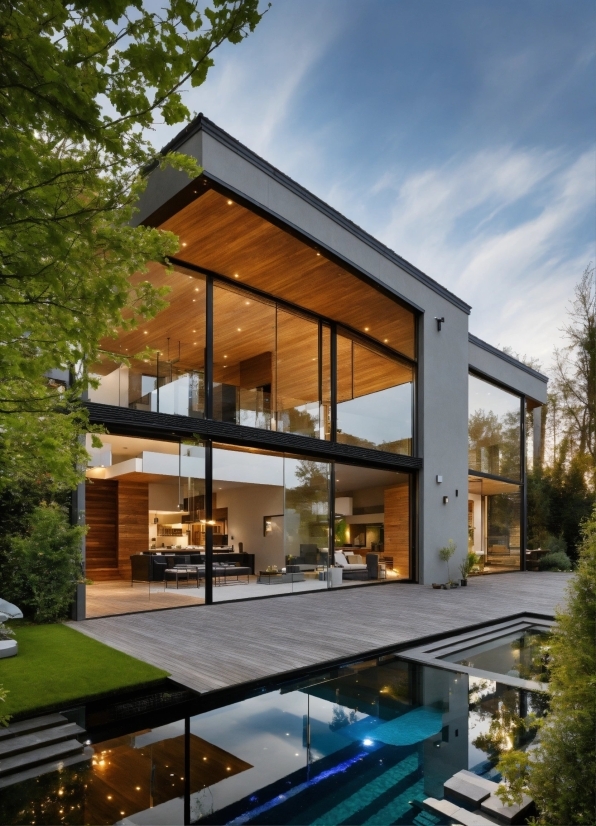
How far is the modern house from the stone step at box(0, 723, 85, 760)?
4.86m

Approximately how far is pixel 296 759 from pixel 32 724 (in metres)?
2.11

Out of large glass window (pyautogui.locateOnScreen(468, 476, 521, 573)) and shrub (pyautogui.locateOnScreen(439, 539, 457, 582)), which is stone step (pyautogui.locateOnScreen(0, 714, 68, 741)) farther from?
large glass window (pyautogui.locateOnScreen(468, 476, 521, 573))

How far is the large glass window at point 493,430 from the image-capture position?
59.0 ft

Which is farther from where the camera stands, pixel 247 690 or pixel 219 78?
pixel 247 690

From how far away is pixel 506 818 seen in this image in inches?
132

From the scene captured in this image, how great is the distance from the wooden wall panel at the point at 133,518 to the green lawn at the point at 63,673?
9.60 metres

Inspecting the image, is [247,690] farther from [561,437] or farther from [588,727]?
[561,437]

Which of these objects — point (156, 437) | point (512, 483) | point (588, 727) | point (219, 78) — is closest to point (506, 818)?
point (588, 727)

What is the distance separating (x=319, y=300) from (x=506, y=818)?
1110 centimetres

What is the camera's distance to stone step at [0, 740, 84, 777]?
4056 millimetres

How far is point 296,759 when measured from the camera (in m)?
4.36

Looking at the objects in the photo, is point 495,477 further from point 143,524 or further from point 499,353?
point 143,524

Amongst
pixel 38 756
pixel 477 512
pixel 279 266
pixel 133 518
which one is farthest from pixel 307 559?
pixel 477 512

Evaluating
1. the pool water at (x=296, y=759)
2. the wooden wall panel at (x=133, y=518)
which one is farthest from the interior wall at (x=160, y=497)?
the pool water at (x=296, y=759)
